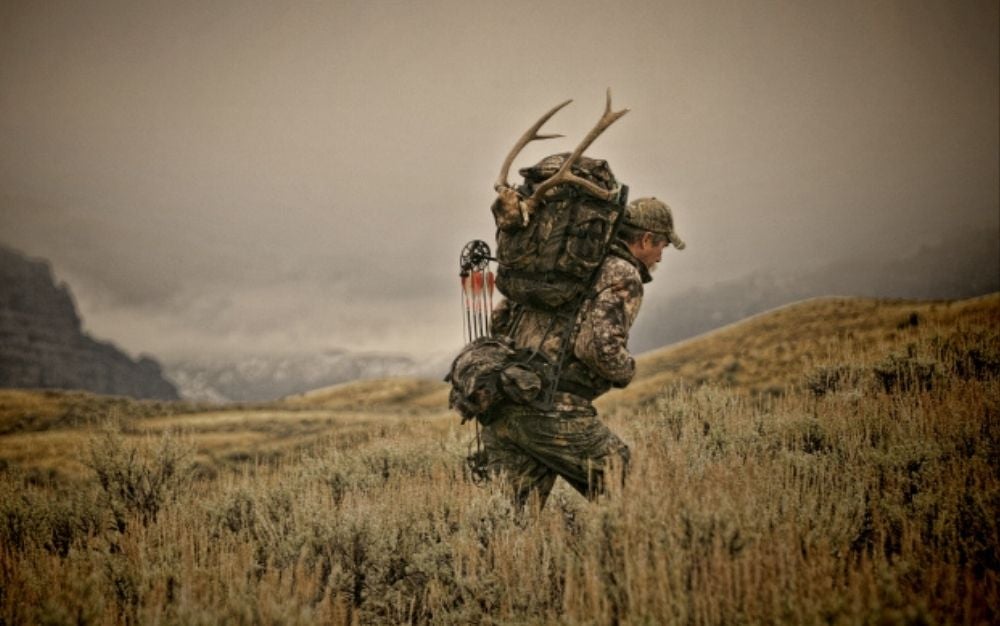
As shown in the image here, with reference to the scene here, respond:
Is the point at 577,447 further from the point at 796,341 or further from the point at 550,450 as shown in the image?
the point at 796,341

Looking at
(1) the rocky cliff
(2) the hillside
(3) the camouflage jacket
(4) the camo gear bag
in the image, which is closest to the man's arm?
(3) the camouflage jacket

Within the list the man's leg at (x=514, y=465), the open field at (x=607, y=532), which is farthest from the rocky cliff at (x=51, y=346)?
the man's leg at (x=514, y=465)

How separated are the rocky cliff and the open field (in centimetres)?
15614

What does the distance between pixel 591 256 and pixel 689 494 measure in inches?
65.6

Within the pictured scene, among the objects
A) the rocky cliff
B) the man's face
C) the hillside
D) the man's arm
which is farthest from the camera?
the rocky cliff

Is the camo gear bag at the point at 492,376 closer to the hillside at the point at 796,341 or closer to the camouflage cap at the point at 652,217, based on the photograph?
the camouflage cap at the point at 652,217

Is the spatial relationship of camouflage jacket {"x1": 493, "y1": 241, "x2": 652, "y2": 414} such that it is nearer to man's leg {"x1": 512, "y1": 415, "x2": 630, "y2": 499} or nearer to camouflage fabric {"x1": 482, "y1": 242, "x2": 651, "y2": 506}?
camouflage fabric {"x1": 482, "y1": 242, "x2": 651, "y2": 506}

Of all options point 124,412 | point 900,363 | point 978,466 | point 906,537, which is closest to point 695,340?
point 900,363

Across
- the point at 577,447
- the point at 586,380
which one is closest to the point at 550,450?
the point at 577,447

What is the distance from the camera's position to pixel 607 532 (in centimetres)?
342

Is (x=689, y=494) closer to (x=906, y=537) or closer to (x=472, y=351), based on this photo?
(x=906, y=537)

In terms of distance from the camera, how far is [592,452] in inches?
163

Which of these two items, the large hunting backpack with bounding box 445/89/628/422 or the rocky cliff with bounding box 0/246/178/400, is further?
the rocky cliff with bounding box 0/246/178/400

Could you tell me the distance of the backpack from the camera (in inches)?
162
